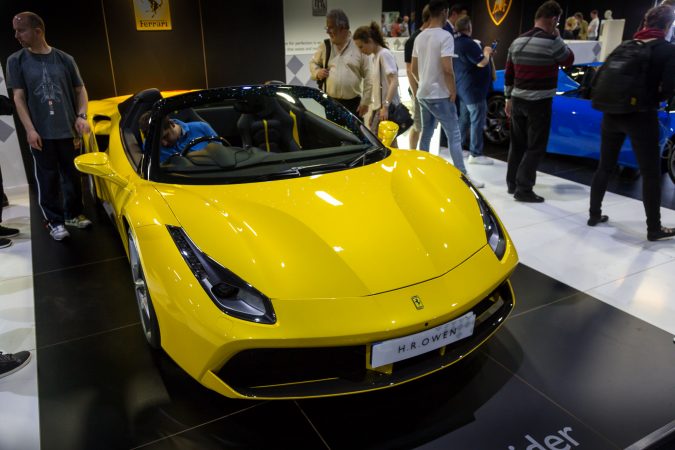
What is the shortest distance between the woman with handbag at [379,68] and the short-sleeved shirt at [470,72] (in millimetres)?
1238

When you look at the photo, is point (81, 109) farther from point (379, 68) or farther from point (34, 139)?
point (379, 68)

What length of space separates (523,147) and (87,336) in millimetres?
3675

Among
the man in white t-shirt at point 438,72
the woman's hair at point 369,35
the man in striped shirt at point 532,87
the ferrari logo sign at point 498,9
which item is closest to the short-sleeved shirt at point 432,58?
the man in white t-shirt at point 438,72

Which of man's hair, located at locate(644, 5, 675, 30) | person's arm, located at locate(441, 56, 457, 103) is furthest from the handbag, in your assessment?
man's hair, located at locate(644, 5, 675, 30)

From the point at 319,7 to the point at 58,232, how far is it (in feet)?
14.8

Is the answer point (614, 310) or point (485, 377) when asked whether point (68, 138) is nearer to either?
point (485, 377)

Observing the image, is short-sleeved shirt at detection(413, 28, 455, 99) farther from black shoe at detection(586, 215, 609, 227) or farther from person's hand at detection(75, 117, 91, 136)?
person's hand at detection(75, 117, 91, 136)

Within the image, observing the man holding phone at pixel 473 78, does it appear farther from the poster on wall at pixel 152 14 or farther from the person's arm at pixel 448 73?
the poster on wall at pixel 152 14

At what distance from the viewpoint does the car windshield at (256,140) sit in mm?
2434

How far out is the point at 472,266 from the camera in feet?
6.46

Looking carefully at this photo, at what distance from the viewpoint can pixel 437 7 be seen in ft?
14.4

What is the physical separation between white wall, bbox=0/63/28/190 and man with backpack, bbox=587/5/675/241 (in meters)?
5.20

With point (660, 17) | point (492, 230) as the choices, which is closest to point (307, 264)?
point (492, 230)

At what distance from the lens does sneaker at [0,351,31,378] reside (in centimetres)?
233
